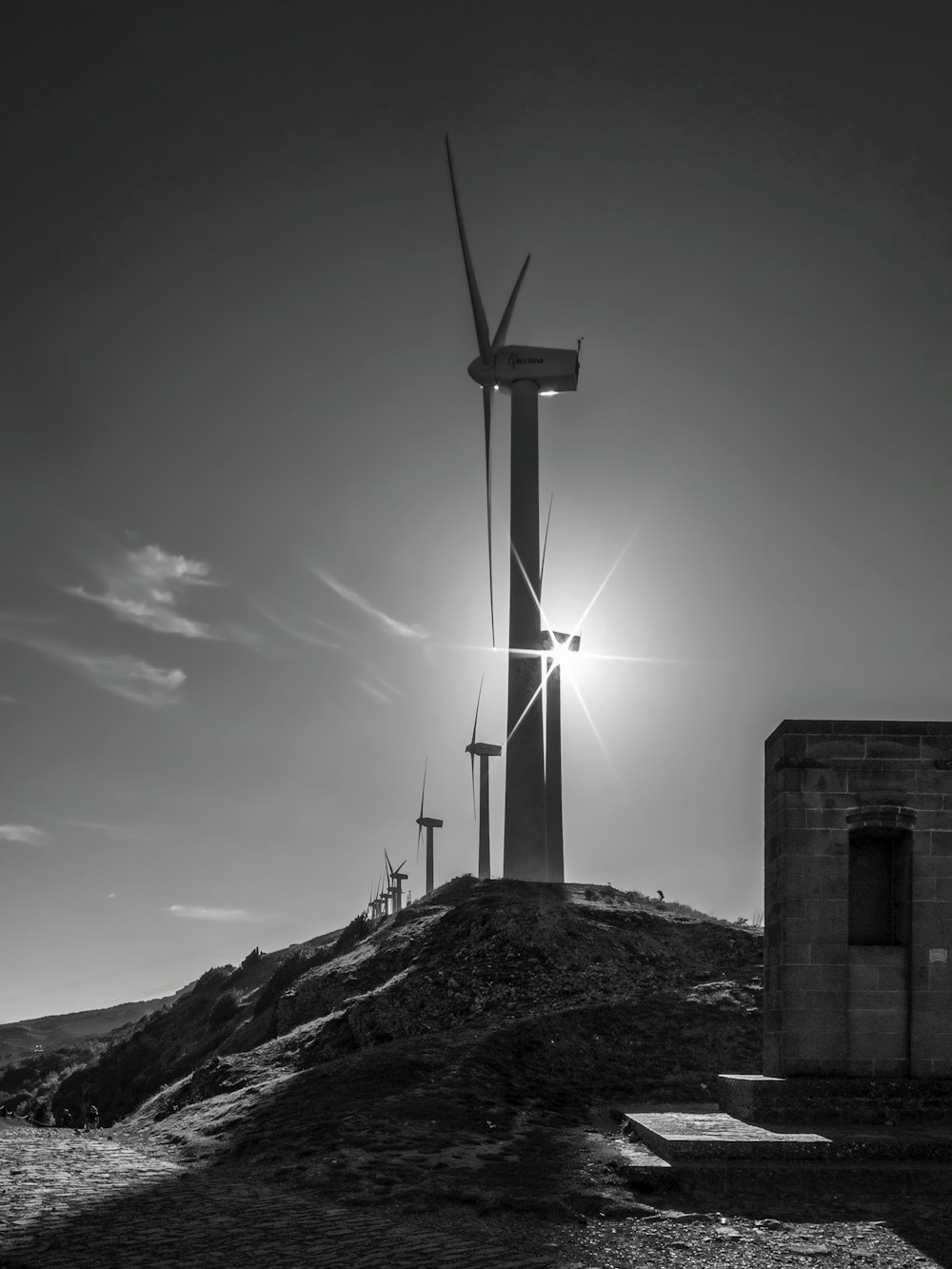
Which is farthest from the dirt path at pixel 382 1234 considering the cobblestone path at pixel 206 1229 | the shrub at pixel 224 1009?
the shrub at pixel 224 1009

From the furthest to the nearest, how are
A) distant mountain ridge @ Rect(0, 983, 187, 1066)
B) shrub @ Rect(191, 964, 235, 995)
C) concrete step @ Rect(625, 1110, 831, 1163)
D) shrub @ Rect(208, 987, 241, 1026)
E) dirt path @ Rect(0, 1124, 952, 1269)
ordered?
distant mountain ridge @ Rect(0, 983, 187, 1066) < shrub @ Rect(191, 964, 235, 995) < shrub @ Rect(208, 987, 241, 1026) < concrete step @ Rect(625, 1110, 831, 1163) < dirt path @ Rect(0, 1124, 952, 1269)

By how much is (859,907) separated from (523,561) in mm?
30475

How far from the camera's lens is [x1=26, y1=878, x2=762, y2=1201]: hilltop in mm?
16484

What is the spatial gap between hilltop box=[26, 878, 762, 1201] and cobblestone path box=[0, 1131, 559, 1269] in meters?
1.02

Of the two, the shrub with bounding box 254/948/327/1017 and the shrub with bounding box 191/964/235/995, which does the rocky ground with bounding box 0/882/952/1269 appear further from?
the shrub with bounding box 191/964/235/995

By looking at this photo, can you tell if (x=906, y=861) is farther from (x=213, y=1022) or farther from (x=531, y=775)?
(x=213, y=1022)

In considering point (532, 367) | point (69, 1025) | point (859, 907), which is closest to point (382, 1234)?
point (859, 907)

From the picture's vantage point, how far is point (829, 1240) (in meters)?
12.2

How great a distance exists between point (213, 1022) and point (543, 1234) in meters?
52.6

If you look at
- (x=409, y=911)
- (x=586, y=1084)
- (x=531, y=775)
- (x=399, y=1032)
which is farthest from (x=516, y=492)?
(x=586, y=1084)

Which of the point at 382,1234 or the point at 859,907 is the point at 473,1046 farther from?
the point at 382,1234

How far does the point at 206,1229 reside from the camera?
472 inches

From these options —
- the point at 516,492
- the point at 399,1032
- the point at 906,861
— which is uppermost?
the point at 516,492

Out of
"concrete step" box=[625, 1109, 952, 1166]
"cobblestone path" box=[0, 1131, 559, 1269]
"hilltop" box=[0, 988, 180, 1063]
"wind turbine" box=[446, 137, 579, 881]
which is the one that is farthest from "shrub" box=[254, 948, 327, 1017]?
"hilltop" box=[0, 988, 180, 1063]
